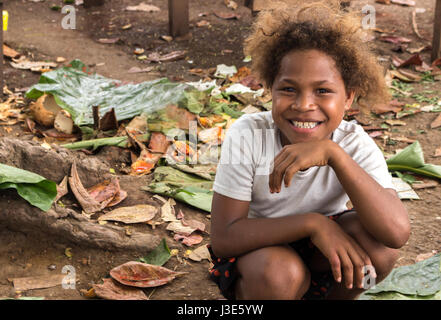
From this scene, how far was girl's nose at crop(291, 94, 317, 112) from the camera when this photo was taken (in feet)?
5.86

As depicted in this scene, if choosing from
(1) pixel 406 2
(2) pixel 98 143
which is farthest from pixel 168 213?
(1) pixel 406 2

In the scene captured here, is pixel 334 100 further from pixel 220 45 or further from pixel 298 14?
pixel 220 45

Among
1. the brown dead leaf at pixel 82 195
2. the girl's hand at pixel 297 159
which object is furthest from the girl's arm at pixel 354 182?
the brown dead leaf at pixel 82 195

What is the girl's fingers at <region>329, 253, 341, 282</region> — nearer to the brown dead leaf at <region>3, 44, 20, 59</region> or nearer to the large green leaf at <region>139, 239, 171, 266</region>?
the large green leaf at <region>139, 239, 171, 266</region>

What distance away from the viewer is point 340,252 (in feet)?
5.65

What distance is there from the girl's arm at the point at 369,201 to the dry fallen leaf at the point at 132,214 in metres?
1.21

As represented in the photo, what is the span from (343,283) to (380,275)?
0.12m

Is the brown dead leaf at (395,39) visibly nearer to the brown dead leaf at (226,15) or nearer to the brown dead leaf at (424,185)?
the brown dead leaf at (226,15)

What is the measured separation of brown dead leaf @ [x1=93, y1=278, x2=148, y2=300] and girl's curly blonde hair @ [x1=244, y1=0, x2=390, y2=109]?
95cm

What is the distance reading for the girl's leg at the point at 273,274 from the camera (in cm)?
168

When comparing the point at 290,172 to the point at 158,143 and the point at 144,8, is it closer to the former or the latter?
the point at 158,143

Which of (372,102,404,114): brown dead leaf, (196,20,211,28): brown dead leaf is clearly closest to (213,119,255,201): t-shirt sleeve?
(372,102,404,114): brown dead leaf

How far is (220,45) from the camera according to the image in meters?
5.45
